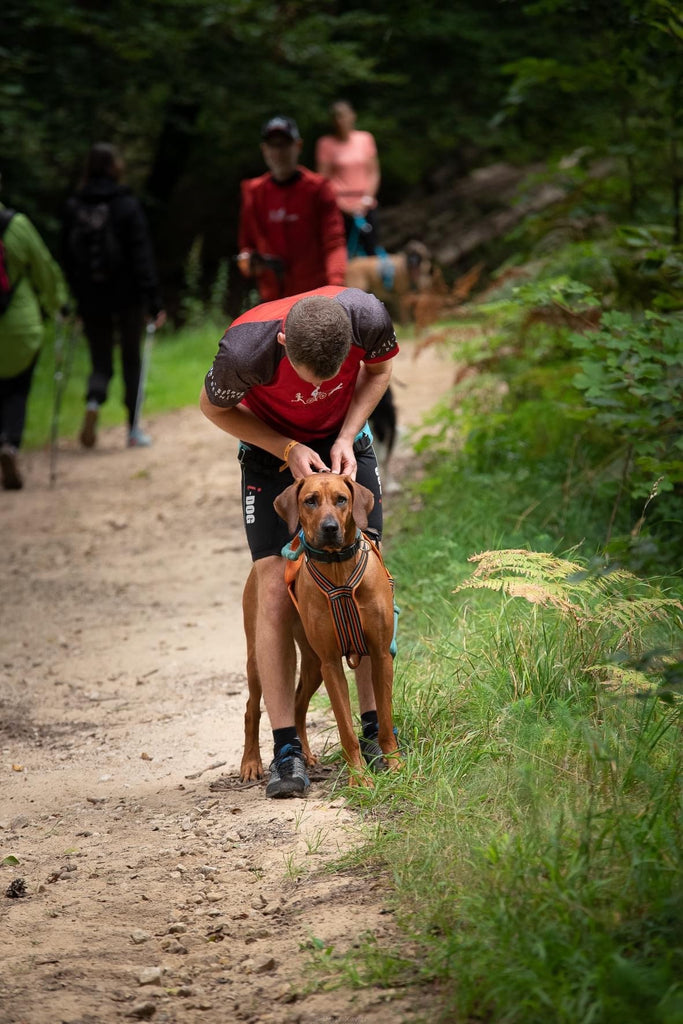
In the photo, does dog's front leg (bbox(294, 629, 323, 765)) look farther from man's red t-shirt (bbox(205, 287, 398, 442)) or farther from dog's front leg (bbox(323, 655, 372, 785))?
man's red t-shirt (bbox(205, 287, 398, 442))

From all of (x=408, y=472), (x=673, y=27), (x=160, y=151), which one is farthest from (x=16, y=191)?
(x=673, y=27)

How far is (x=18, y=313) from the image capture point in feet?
29.1

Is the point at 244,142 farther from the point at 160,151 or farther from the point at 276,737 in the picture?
the point at 276,737

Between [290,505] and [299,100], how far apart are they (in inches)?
503

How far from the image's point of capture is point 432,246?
17094 mm

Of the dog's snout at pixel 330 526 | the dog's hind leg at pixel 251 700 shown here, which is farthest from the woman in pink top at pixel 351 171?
the dog's snout at pixel 330 526

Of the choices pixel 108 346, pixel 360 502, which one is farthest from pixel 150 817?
pixel 108 346

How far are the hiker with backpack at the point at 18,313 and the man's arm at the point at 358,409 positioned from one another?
533 cm

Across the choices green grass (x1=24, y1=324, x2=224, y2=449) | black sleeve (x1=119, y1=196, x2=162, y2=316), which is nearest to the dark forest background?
black sleeve (x1=119, y1=196, x2=162, y2=316)

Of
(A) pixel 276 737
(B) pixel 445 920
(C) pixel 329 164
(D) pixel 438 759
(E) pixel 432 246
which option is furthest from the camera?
(E) pixel 432 246

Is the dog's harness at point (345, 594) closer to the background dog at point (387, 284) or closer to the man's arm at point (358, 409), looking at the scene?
the man's arm at point (358, 409)

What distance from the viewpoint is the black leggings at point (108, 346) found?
33.5 feet

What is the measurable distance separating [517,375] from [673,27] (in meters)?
3.03

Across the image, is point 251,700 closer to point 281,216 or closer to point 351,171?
point 281,216
